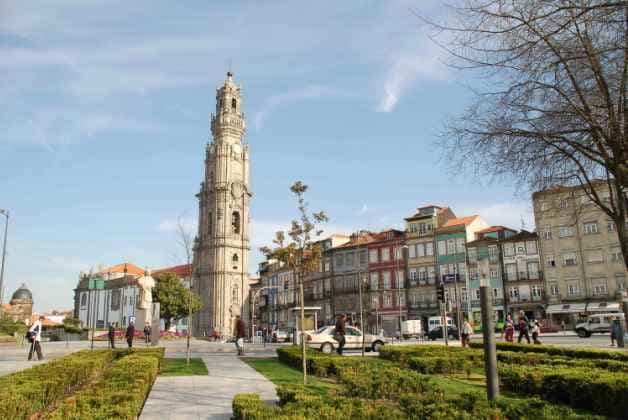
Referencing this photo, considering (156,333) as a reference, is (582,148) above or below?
above

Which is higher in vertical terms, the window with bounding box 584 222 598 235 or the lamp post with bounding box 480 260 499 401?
the window with bounding box 584 222 598 235

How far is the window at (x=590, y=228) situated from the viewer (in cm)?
5262

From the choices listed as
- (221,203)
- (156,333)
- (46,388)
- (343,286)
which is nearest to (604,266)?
(343,286)

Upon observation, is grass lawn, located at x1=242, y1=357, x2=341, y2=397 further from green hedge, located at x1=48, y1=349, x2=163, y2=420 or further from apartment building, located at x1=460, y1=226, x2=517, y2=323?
apartment building, located at x1=460, y1=226, x2=517, y2=323

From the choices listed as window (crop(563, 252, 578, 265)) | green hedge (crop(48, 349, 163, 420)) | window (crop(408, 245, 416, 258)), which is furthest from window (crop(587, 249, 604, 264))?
green hedge (crop(48, 349, 163, 420))

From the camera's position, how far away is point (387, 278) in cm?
6706

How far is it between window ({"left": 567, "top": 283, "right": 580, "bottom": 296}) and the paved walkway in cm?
4653

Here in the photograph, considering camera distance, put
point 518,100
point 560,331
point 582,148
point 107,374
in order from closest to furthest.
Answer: point 518,100 < point 582,148 < point 107,374 < point 560,331

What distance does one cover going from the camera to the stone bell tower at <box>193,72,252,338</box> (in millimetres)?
73750

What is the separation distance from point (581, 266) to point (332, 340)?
3766 centimetres

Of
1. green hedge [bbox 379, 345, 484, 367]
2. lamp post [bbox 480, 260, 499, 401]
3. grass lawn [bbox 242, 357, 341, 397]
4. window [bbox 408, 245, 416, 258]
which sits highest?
window [bbox 408, 245, 416, 258]

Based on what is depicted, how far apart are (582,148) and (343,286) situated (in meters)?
63.2

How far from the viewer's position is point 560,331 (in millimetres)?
49375

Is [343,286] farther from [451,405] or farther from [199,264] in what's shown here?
[451,405]
